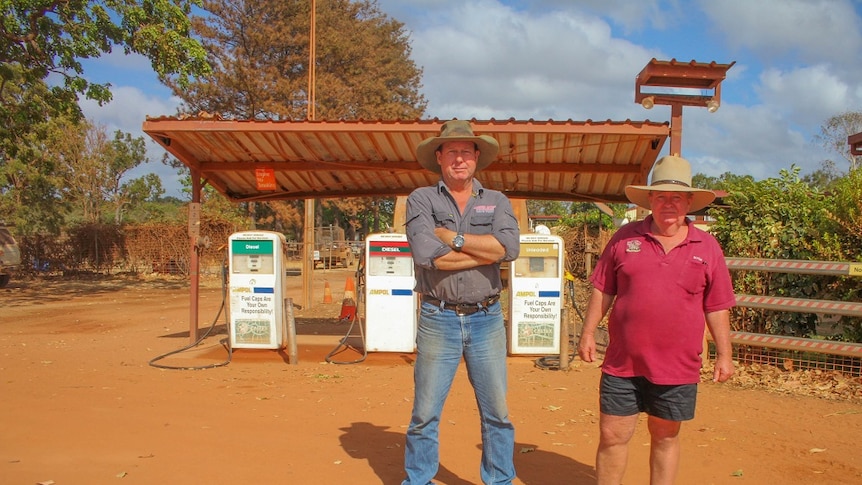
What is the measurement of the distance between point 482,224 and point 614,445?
135 centimetres

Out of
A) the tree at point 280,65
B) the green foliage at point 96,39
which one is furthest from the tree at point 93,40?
the tree at point 280,65

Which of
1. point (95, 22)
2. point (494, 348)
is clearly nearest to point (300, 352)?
point (494, 348)

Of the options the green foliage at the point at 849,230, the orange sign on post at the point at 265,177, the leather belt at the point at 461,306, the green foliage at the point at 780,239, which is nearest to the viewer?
the leather belt at the point at 461,306

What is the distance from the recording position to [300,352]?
9.20 metres

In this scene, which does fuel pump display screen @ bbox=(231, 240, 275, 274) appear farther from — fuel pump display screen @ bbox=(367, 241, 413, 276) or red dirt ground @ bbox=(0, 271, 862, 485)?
fuel pump display screen @ bbox=(367, 241, 413, 276)

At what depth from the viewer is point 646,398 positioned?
3432 millimetres

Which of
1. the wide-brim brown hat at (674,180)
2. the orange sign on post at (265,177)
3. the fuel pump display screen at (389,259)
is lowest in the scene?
the fuel pump display screen at (389,259)

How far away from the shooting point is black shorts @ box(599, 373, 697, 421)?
3334 millimetres

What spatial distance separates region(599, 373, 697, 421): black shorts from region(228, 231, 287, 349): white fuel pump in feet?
19.9

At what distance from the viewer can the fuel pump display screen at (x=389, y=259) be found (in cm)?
874

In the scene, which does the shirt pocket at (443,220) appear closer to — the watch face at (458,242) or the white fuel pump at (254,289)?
the watch face at (458,242)

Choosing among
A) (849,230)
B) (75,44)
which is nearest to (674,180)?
(849,230)

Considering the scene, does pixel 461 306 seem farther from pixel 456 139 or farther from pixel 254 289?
pixel 254 289

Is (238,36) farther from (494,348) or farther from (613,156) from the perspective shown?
(494,348)
